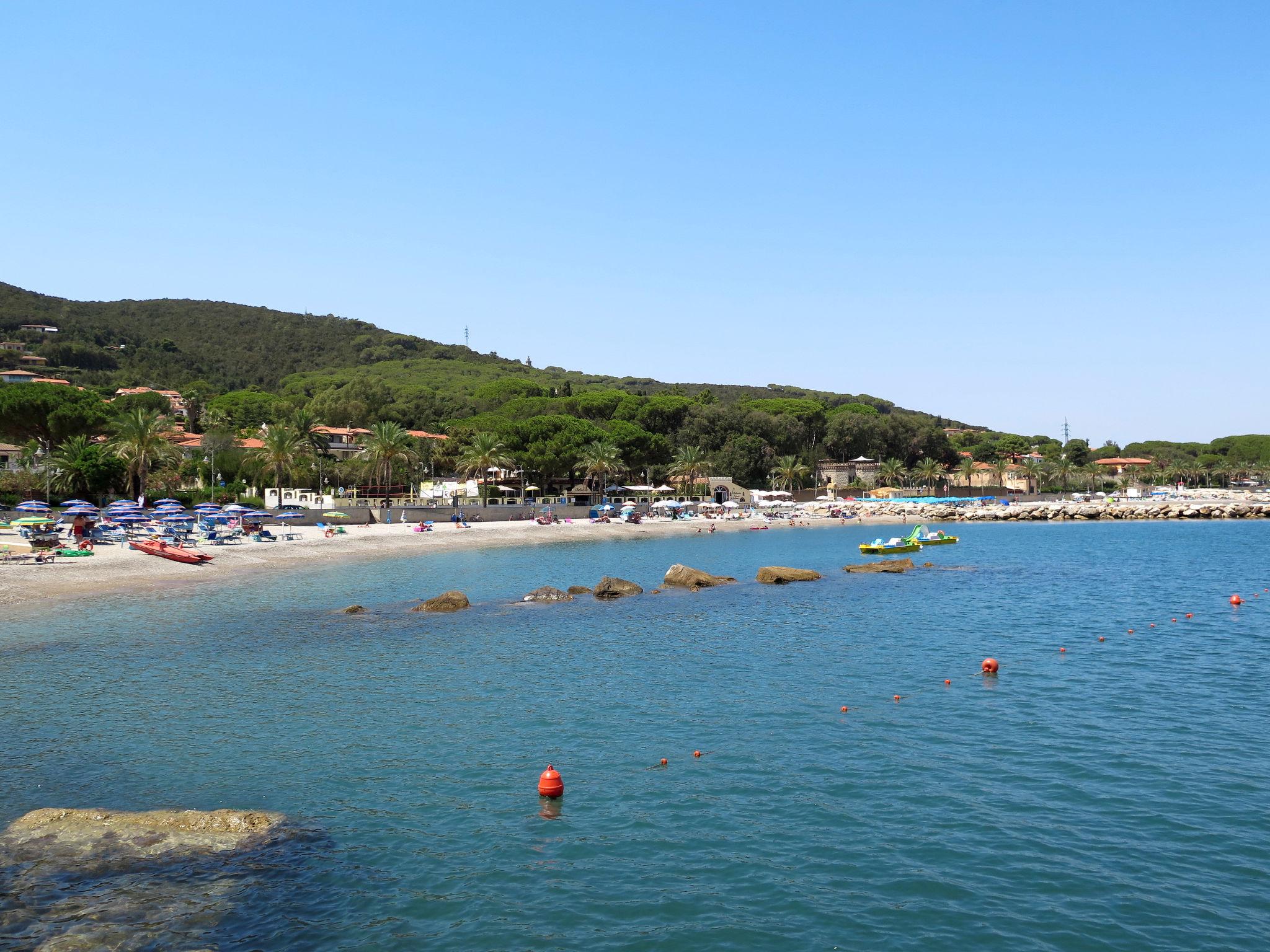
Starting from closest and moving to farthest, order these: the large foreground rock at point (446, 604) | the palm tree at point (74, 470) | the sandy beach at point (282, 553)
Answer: the large foreground rock at point (446, 604)
the sandy beach at point (282, 553)
the palm tree at point (74, 470)

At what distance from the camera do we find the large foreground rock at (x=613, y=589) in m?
35.8

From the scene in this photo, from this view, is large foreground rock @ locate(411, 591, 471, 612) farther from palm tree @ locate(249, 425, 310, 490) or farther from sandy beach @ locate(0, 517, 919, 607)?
palm tree @ locate(249, 425, 310, 490)

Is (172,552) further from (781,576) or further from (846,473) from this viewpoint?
(846,473)

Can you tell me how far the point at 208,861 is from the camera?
11.0 m

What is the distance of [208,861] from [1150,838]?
477 inches

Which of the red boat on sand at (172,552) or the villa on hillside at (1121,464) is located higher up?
the villa on hillside at (1121,464)

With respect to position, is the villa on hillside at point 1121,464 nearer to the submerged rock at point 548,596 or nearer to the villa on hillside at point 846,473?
the villa on hillside at point 846,473

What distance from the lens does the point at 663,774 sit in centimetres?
1460

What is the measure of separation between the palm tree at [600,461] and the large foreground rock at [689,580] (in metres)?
58.6

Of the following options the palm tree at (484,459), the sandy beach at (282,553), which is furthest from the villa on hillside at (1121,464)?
the palm tree at (484,459)

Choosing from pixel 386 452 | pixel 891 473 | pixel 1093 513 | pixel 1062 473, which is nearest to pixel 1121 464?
pixel 1062 473

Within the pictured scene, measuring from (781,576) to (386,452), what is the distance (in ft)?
162

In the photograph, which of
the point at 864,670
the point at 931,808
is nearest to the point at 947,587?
the point at 864,670

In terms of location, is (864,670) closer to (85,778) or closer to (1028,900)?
(1028,900)
